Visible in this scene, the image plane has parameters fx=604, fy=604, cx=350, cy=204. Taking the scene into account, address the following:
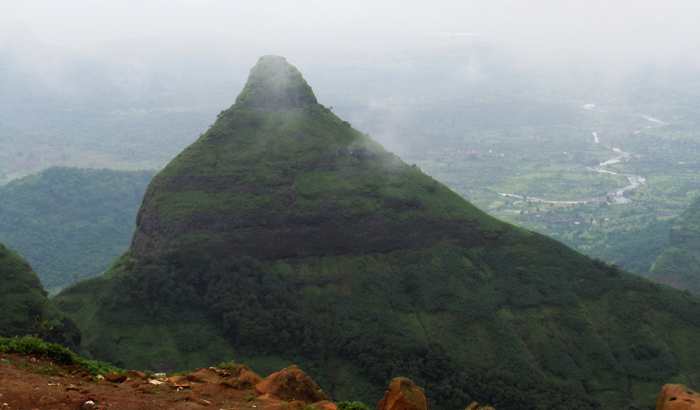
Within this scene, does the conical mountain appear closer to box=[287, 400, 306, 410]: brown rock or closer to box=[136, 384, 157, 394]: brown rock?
box=[287, 400, 306, 410]: brown rock

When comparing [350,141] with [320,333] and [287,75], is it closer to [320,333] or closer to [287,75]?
[287,75]

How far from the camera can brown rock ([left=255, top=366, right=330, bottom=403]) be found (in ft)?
74.4

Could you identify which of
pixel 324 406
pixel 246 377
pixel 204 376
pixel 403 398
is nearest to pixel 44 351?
pixel 204 376

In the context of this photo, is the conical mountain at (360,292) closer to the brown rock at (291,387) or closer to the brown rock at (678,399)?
the brown rock at (678,399)

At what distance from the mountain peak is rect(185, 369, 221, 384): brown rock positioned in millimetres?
52195

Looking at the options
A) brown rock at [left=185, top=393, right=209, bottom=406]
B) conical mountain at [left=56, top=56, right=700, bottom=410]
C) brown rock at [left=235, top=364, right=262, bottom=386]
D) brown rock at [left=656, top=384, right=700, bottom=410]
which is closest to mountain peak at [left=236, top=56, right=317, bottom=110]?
conical mountain at [left=56, top=56, right=700, bottom=410]

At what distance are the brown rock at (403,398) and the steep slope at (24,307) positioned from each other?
26.8 metres

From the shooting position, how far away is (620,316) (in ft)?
191

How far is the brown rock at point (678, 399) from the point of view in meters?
21.3

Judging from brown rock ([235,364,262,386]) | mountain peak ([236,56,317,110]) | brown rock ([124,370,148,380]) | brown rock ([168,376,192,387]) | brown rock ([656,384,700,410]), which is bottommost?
brown rock ([656,384,700,410])

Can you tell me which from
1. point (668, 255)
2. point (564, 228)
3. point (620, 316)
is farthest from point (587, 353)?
point (564, 228)

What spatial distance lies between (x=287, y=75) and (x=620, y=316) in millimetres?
47528

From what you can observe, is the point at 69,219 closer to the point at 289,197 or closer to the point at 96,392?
the point at 289,197

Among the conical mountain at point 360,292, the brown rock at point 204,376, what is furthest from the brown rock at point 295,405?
the conical mountain at point 360,292
